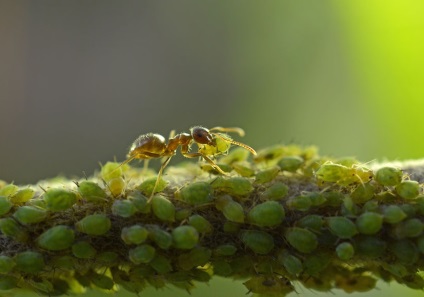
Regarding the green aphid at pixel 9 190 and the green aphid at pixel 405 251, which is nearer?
the green aphid at pixel 405 251

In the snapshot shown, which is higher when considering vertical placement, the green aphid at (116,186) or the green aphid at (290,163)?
the green aphid at (290,163)

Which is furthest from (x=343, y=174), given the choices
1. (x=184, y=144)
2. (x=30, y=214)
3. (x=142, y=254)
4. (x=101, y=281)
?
(x=184, y=144)

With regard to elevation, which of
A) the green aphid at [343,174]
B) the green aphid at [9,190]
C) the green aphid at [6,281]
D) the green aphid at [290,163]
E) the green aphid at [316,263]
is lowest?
the green aphid at [6,281]

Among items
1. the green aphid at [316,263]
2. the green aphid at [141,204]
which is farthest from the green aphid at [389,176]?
the green aphid at [141,204]

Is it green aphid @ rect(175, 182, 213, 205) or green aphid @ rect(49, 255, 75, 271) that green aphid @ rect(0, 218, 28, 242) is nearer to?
green aphid @ rect(49, 255, 75, 271)

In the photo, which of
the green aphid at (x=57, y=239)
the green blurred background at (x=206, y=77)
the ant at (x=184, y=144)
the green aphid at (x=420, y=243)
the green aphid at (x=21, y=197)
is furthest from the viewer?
the green blurred background at (x=206, y=77)

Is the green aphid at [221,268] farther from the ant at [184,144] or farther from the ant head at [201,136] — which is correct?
the ant head at [201,136]

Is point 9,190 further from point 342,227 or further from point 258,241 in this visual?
point 342,227
